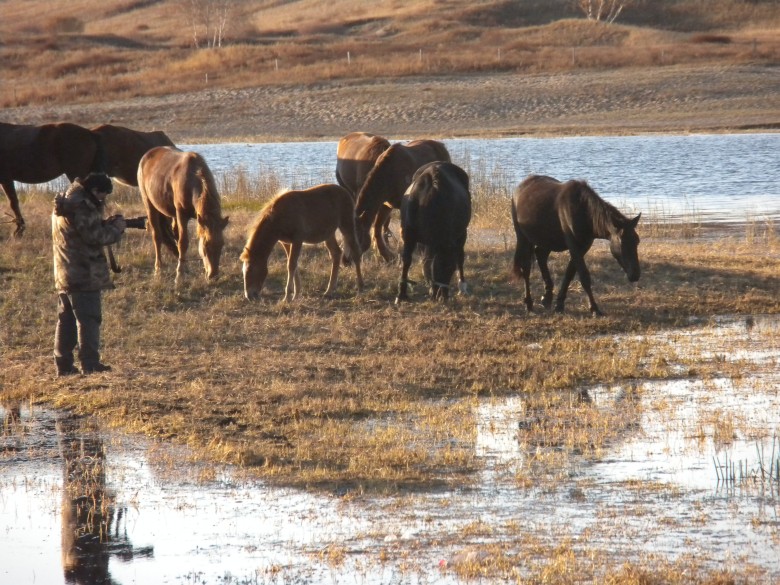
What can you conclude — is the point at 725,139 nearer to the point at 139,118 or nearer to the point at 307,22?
the point at 139,118

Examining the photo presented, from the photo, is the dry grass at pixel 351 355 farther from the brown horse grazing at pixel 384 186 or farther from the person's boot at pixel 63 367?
the brown horse grazing at pixel 384 186

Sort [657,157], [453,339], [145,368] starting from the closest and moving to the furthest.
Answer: [145,368]
[453,339]
[657,157]

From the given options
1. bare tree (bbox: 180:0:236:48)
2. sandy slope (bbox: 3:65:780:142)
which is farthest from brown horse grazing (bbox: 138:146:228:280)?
bare tree (bbox: 180:0:236:48)

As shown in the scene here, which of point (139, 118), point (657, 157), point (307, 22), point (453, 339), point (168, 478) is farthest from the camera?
point (307, 22)

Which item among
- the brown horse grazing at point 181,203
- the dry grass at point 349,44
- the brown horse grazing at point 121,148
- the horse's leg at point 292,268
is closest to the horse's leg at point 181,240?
the brown horse grazing at point 181,203

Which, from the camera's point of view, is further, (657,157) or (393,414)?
(657,157)

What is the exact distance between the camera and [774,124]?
3306 centimetres

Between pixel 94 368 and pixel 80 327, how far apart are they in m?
0.35

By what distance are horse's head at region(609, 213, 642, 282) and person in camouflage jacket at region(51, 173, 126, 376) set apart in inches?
178

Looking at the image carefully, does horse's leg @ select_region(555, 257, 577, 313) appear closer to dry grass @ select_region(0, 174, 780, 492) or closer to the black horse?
dry grass @ select_region(0, 174, 780, 492)

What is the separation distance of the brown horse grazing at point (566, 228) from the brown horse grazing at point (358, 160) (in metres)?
2.89

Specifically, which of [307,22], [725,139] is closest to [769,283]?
[725,139]

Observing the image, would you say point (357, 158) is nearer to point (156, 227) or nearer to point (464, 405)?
point (156, 227)

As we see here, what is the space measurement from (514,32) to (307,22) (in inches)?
747
